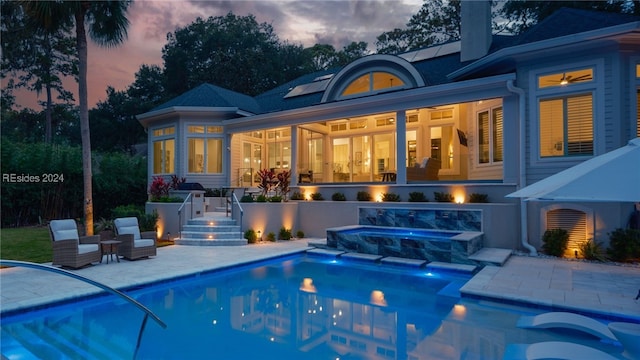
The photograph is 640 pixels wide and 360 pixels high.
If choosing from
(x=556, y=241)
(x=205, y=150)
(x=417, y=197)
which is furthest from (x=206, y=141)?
(x=556, y=241)

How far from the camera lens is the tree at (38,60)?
2311 cm

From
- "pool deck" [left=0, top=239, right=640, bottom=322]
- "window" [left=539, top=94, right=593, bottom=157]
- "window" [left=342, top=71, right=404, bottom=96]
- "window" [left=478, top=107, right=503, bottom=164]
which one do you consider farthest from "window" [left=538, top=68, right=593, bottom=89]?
"window" [left=342, top=71, right=404, bottom=96]

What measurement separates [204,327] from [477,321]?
12.6ft

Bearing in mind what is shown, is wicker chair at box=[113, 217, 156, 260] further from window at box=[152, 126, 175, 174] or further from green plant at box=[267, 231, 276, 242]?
window at box=[152, 126, 175, 174]

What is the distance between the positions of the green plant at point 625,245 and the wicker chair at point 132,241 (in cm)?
1088

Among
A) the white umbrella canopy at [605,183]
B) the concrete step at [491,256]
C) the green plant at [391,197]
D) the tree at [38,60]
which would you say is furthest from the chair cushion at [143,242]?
the tree at [38,60]

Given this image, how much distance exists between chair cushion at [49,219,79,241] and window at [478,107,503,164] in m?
11.4

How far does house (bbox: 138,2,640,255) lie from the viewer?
360 inches

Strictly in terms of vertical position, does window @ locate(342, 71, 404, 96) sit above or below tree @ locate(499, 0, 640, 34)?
below

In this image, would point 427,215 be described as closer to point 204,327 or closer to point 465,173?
point 465,173

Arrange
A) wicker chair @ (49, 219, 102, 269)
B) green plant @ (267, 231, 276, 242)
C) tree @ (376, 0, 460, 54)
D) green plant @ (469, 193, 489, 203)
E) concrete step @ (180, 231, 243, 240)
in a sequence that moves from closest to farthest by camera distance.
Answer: wicker chair @ (49, 219, 102, 269), green plant @ (469, 193, 489, 203), concrete step @ (180, 231, 243, 240), green plant @ (267, 231, 276, 242), tree @ (376, 0, 460, 54)

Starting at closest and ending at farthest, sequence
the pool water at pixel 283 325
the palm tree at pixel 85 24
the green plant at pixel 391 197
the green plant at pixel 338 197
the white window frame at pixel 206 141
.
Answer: the pool water at pixel 283 325
the palm tree at pixel 85 24
the green plant at pixel 391 197
the green plant at pixel 338 197
the white window frame at pixel 206 141

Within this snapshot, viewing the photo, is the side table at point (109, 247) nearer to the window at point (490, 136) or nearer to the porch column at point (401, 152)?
the porch column at point (401, 152)

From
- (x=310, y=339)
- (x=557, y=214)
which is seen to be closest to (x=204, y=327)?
(x=310, y=339)
